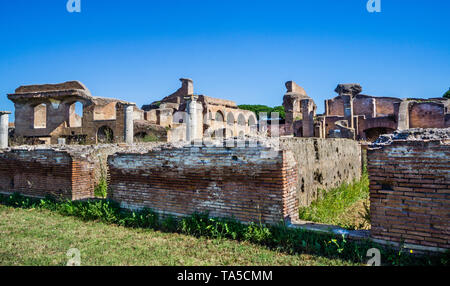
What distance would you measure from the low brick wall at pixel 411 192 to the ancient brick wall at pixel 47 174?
21.0 ft

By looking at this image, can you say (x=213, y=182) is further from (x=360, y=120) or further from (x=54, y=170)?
(x=360, y=120)

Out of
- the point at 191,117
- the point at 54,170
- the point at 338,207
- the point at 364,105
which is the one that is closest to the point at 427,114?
the point at 364,105

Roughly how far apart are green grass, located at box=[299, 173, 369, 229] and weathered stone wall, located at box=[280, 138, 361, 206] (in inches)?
8.8

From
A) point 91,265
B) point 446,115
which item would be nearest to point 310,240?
point 91,265

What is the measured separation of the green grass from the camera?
17.1 ft

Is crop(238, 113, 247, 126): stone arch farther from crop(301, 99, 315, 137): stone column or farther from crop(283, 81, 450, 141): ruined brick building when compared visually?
crop(301, 99, 315, 137): stone column

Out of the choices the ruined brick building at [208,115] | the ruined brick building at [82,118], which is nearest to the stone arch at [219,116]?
the ruined brick building at [208,115]

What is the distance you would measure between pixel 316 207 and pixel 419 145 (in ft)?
9.26

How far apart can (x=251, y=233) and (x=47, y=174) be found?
5.81 metres

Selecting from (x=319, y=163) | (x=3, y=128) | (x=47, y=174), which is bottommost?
(x=47, y=174)

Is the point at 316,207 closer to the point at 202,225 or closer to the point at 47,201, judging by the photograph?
the point at 202,225

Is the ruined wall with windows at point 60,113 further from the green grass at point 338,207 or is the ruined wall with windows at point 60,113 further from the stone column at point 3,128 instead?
the green grass at point 338,207

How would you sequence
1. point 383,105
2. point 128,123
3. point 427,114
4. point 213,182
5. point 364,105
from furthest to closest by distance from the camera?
point 383,105 < point 364,105 < point 427,114 < point 128,123 < point 213,182

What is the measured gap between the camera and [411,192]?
346 centimetres
